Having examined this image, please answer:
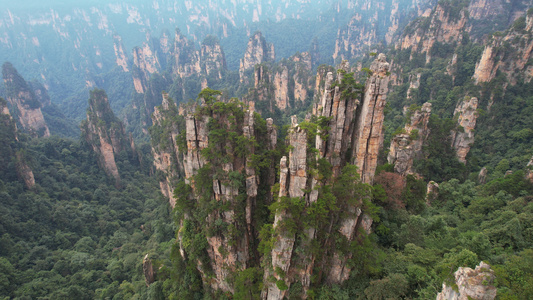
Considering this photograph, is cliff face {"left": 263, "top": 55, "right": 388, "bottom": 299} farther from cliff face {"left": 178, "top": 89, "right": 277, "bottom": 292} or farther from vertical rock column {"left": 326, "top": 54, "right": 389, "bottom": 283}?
cliff face {"left": 178, "top": 89, "right": 277, "bottom": 292}

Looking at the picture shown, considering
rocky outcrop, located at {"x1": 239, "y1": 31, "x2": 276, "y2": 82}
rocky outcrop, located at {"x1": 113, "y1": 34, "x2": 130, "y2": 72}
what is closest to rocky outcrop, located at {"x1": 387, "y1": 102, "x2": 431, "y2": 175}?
rocky outcrop, located at {"x1": 239, "y1": 31, "x2": 276, "y2": 82}

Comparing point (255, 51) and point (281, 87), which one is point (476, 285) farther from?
point (255, 51)

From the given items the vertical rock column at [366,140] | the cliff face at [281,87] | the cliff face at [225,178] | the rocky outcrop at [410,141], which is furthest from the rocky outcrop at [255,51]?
the vertical rock column at [366,140]

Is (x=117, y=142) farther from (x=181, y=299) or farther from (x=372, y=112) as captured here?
(x=372, y=112)

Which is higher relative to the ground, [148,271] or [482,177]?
[482,177]

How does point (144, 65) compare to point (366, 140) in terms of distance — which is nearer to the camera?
point (366, 140)

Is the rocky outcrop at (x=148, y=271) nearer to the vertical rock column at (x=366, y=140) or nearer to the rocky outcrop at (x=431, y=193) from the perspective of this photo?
the vertical rock column at (x=366, y=140)

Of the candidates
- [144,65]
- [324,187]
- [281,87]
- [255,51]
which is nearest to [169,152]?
[324,187]
